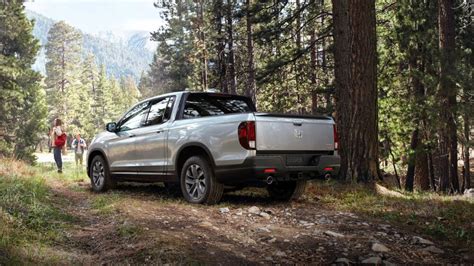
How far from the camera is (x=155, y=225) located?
5.47 metres

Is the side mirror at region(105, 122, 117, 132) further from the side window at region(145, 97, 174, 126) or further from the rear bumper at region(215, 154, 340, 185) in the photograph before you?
the rear bumper at region(215, 154, 340, 185)

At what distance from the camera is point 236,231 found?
538 centimetres

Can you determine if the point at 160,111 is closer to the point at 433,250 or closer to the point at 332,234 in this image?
the point at 332,234

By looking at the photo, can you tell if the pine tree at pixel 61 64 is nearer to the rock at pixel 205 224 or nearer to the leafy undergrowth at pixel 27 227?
the leafy undergrowth at pixel 27 227

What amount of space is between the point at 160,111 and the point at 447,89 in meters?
9.27

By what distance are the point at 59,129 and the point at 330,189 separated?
412 inches

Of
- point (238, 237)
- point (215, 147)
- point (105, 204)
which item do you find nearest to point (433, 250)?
point (238, 237)

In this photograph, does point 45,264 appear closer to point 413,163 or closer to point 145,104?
point 145,104

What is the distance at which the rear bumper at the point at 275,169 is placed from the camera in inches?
253

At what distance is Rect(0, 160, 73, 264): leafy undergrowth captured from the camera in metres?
3.93

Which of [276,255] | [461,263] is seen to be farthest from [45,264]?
[461,263]

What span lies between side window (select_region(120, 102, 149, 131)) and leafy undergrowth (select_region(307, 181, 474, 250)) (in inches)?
143

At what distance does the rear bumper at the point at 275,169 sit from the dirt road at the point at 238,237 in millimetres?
483

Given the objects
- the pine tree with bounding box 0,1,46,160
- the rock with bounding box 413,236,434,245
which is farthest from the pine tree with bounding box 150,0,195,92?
the rock with bounding box 413,236,434,245
